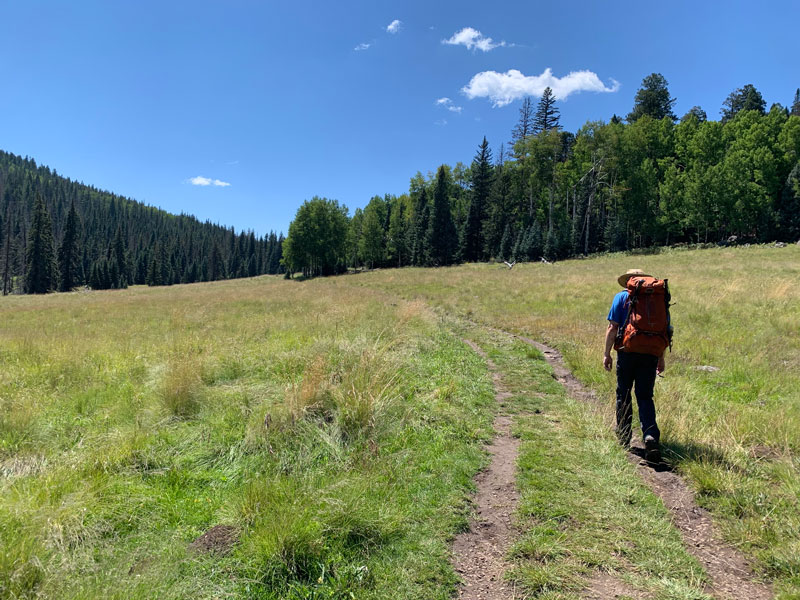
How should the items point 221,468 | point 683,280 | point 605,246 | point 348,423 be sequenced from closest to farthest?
point 221,468, point 348,423, point 683,280, point 605,246

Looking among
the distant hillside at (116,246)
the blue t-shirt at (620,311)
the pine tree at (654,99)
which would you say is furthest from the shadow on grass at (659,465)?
the distant hillside at (116,246)

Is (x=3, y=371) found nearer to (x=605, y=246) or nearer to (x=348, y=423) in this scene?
(x=348, y=423)

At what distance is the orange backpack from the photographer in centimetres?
436

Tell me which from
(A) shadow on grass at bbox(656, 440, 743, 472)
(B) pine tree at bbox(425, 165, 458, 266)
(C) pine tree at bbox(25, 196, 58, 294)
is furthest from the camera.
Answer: (C) pine tree at bbox(25, 196, 58, 294)

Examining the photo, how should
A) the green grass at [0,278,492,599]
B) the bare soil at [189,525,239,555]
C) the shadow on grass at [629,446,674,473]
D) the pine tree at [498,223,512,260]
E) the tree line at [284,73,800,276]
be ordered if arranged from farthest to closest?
the pine tree at [498,223,512,260] < the tree line at [284,73,800,276] < the shadow on grass at [629,446,674,473] < the bare soil at [189,525,239,555] < the green grass at [0,278,492,599]

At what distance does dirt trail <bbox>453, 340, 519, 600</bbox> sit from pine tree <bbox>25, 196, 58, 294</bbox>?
302ft

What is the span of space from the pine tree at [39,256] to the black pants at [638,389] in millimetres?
92749

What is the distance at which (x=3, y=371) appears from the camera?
6.22m

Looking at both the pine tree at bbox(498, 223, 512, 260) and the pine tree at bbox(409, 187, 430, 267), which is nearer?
the pine tree at bbox(498, 223, 512, 260)

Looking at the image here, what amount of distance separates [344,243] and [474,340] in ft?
175

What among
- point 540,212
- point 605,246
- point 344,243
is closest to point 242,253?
point 344,243

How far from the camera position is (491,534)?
3.07m

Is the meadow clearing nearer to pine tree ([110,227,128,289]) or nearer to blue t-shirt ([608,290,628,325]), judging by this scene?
blue t-shirt ([608,290,628,325])

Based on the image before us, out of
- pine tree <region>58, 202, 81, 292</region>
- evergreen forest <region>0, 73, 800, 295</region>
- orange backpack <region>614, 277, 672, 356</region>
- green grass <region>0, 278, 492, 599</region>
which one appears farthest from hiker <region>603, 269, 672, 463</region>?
pine tree <region>58, 202, 81, 292</region>
